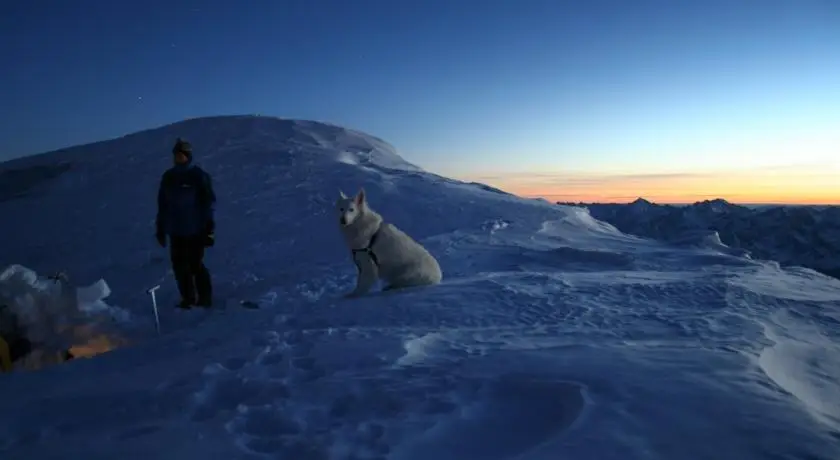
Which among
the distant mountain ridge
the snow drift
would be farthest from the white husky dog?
the distant mountain ridge

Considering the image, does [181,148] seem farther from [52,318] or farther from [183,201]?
[52,318]

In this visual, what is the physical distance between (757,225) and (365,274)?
290 ft

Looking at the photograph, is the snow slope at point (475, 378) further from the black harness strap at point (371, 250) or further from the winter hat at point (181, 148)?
the winter hat at point (181, 148)

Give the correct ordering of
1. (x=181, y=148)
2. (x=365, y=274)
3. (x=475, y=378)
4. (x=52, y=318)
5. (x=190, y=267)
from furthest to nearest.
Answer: (x=190, y=267), (x=181, y=148), (x=52, y=318), (x=365, y=274), (x=475, y=378)

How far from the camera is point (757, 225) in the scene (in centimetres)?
7619

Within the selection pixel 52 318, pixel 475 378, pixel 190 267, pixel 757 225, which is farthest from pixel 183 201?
pixel 757 225

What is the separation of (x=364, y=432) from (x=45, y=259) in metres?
11.1

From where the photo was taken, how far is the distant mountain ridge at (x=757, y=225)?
234 feet

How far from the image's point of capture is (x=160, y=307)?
706cm

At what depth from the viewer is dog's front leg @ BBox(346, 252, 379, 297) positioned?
17.2 feet

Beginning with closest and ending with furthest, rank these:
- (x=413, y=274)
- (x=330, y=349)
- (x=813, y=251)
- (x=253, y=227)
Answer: (x=330, y=349), (x=413, y=274), (x=253, y=227), (x=813, y=251)

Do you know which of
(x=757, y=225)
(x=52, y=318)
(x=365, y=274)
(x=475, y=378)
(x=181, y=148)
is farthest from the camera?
(x=757, y=225)

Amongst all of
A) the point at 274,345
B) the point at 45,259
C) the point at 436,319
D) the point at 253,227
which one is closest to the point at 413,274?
the point at 436,319

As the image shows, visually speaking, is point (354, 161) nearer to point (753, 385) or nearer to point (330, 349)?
point (330, 349)
